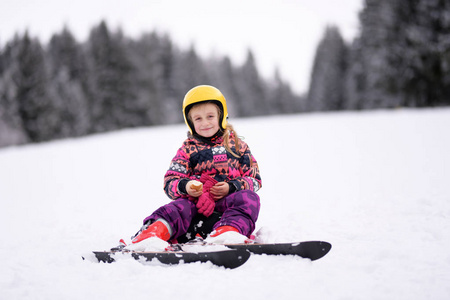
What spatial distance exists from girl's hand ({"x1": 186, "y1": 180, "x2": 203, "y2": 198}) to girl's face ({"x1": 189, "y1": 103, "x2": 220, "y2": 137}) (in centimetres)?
52

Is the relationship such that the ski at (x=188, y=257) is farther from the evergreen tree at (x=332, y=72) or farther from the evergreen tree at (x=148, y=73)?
the evergreen tree at (x=332, y=72)

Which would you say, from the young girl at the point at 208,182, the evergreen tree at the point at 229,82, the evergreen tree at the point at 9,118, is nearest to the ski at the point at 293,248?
the young girl at the point at 208,182

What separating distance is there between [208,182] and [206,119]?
1.78 feet

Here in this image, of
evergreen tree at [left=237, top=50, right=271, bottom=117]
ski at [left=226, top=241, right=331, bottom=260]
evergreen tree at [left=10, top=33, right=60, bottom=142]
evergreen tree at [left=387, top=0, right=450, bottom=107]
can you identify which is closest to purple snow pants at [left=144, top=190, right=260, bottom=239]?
ski at [left=226, top=241, right=331, bottom=260]

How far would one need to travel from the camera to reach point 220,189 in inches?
99.0

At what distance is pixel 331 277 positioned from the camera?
1771mm

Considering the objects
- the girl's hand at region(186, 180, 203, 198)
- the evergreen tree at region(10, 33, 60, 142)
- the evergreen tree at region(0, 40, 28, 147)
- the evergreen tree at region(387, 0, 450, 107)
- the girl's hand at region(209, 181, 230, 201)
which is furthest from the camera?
the evergreen tree at region(10, 33, 60, 142)

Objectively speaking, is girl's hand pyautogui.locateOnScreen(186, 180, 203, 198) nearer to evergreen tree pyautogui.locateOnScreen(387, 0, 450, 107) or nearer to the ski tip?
the ski tip

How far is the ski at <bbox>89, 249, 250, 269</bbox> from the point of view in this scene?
6.20 ft

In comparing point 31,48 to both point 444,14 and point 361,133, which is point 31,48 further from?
Result: point 444,14

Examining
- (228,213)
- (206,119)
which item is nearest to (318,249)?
(228,213)

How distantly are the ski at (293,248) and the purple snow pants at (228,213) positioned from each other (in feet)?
0.78

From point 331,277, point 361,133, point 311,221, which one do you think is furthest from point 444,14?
point 331,277

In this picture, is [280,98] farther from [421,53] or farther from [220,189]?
[220,189]
